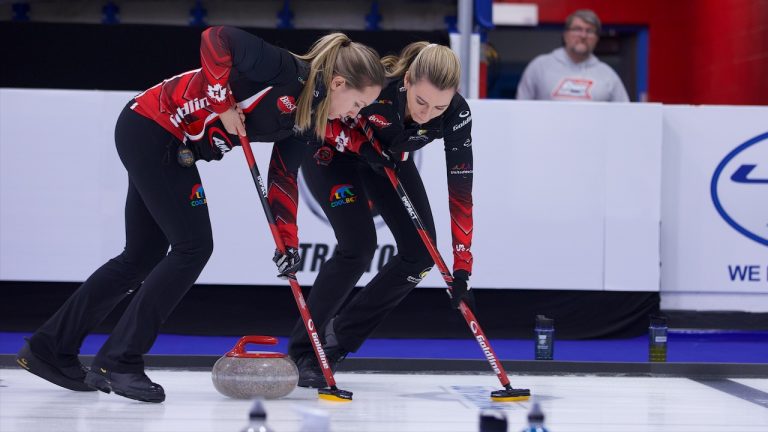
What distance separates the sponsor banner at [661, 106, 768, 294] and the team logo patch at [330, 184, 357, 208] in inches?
87.7

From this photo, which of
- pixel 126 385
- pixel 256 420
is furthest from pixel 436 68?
pixel 256 420

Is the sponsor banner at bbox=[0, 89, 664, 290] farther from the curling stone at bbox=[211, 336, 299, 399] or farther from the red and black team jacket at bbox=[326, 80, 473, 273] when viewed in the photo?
the curling stone at bbox=[211, 336, 299, 399]

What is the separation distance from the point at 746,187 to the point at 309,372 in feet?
8.84

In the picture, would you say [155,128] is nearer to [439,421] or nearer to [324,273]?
[324,273]

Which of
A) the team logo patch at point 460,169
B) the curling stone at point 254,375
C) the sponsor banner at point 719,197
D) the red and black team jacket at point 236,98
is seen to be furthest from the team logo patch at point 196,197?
the sponsor banner at point 719,197

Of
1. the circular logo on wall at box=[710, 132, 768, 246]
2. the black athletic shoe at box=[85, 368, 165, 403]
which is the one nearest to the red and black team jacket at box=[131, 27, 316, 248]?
the black athletic shoe at box=[85, 368, 165, 403]

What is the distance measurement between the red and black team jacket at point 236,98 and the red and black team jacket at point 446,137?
259 millimetres

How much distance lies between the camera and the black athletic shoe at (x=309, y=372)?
4035 mm

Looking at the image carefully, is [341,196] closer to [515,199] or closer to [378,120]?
[378,120]

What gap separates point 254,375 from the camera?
3629 mm

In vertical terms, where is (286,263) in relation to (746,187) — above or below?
below

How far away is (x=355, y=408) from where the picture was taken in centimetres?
362

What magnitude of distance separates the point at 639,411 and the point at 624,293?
Result: 1858mm

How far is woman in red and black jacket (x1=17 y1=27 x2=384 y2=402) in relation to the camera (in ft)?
11.3
